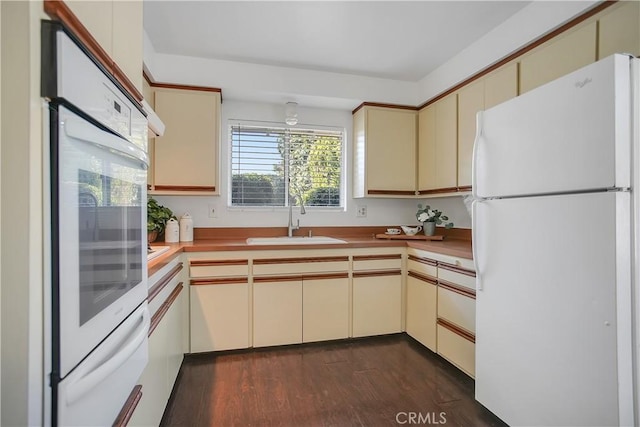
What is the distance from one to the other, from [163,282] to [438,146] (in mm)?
2406

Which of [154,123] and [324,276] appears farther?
[324,276]

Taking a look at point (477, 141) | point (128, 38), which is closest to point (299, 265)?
point (477, 141)

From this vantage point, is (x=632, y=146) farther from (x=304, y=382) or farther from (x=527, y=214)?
(x=304, y=382)

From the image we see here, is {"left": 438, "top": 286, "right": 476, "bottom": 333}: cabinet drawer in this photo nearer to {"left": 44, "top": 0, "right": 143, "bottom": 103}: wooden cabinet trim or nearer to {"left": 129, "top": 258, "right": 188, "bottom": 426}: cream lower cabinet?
{"left": 129, "top": 258, "right": 188, "bottom": 426}: cream lower cabinet

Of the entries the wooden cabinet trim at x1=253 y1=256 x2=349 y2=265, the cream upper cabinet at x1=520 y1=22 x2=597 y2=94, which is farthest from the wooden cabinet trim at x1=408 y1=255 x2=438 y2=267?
the cream upper cabinet at x1=520 y1=22 x2=597 y2=94

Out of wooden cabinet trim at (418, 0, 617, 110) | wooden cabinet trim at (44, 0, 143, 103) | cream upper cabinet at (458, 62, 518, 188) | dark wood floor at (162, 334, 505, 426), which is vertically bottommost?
dark wood floor at (162, 334, 505, 426)

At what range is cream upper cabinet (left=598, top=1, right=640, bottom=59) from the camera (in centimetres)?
141

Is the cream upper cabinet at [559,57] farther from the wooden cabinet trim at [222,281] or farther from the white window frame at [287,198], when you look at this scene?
the wooden cabinet trim at [222,281]

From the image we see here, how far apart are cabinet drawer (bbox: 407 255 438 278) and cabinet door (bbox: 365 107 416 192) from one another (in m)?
0.75

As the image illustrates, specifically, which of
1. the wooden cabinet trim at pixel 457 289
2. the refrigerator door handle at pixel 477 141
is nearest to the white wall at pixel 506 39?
the refrigerator door handle at pixel 477 141

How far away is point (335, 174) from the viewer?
3305 mm

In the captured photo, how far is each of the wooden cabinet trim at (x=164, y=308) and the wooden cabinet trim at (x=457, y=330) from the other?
6.01 ft

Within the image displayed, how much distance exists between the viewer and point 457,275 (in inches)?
83.0

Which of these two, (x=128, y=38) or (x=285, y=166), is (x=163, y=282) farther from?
(x=285, y=166)
